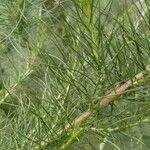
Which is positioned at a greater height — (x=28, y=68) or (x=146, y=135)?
(x=28, y=68)

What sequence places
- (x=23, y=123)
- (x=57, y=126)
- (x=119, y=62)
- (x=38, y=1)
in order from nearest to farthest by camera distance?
(x=119, y=62) < (x=57, y=126) < (x=23, y=123) < (x=38, y=1)

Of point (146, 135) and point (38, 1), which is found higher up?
point (38, 1)

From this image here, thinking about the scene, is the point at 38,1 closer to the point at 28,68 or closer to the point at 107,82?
the point at 28,68

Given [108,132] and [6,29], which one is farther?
[6,29]

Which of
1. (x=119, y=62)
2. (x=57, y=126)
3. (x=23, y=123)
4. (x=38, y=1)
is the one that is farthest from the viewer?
(x=38, y=1)

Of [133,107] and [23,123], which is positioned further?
[23,123]

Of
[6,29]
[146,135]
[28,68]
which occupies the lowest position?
[146,135]

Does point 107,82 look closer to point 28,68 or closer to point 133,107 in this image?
point 133,107

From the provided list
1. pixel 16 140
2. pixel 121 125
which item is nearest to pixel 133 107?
pixel 121 125

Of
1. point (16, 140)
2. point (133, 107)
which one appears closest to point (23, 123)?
point (16, 140)
